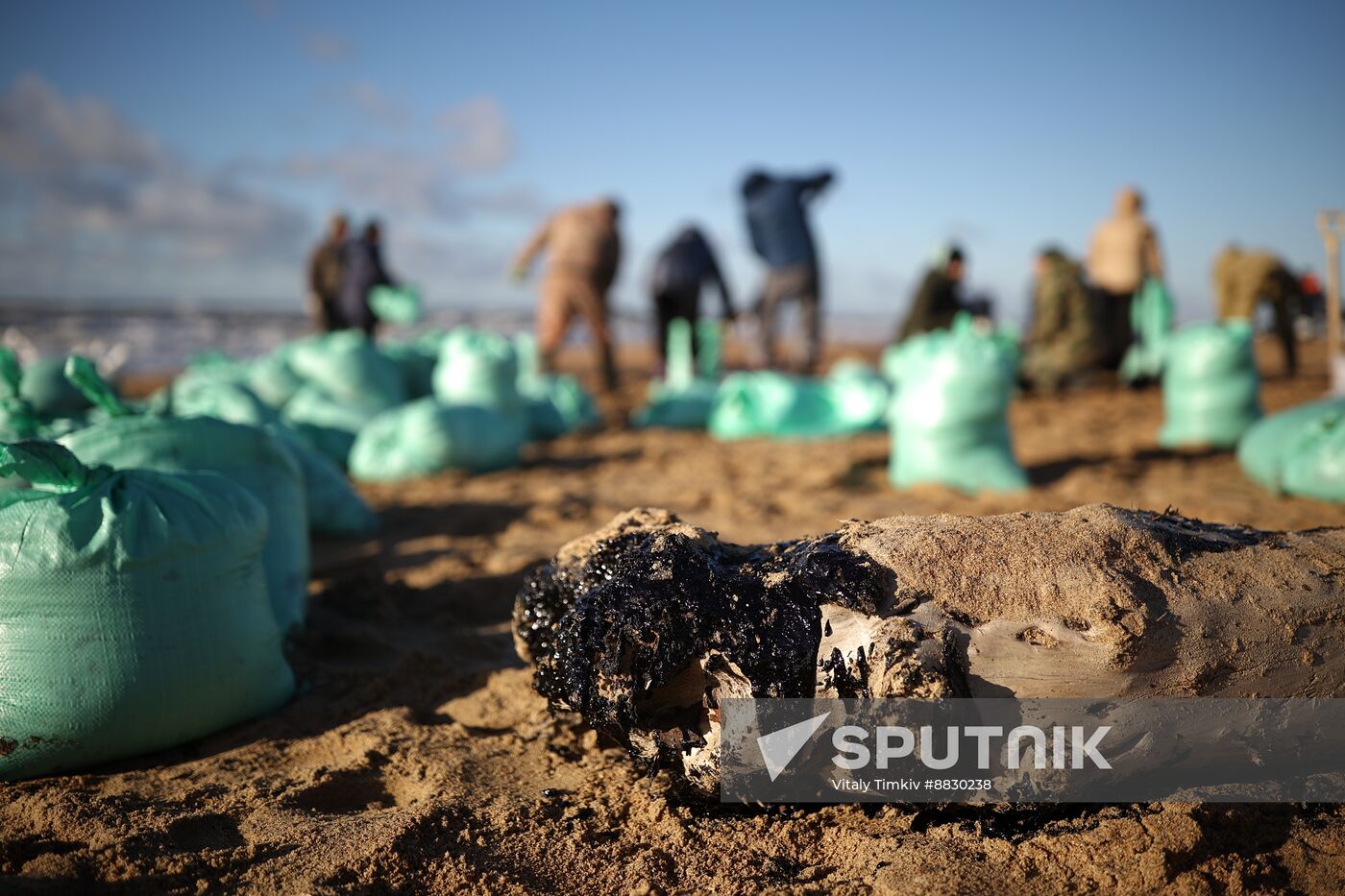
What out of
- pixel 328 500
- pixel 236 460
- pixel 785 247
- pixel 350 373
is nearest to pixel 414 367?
pixel 350 373

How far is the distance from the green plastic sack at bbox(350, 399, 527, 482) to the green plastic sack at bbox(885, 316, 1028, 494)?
2.16 metres

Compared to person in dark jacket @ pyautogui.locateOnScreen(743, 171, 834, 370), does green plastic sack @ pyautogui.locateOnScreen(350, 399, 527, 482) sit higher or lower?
lower

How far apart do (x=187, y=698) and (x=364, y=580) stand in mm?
1169

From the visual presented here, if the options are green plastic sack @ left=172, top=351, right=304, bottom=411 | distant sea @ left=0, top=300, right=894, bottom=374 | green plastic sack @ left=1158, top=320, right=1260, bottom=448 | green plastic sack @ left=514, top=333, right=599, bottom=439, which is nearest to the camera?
green plastic sack @ left=1158, top=320, right=1260, bottom=448

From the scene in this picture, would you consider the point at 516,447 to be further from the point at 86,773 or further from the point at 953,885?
the point at 953,885

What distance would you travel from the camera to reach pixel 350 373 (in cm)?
533

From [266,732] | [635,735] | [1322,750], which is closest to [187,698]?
[266,732]

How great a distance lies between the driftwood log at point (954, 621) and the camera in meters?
1.40

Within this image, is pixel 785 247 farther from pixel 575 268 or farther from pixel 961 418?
pixel 961 418

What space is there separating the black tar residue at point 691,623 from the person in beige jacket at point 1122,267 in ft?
23.6

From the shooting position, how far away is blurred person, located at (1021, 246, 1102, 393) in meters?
7.57

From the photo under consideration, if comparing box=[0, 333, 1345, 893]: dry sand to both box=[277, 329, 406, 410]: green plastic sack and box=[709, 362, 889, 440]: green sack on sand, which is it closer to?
box=[277, 329, 406, 410]: green plastic sack

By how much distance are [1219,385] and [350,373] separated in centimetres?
477
